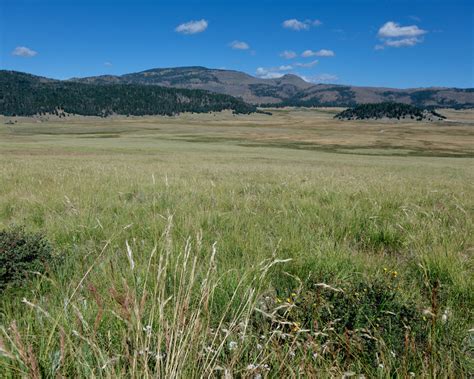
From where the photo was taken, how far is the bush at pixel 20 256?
3162 millimetres

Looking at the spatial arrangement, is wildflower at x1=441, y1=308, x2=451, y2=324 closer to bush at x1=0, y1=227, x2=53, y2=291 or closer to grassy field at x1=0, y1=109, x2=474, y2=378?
grassy field at x1=0, y1=109, x2=474, y2=378

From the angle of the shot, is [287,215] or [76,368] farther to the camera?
[287,215]

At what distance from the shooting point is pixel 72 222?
192 inches

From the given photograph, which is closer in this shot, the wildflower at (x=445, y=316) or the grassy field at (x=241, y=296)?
the grassy field at (x=241, y=296)

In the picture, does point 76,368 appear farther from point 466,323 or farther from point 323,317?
point 466,323

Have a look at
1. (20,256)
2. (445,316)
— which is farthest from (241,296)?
(20,256)

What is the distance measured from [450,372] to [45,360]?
2108 millimetres

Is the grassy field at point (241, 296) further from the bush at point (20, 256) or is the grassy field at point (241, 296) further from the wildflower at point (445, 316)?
the bush at point (20, 256)

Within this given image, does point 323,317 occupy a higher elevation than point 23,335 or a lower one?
lower

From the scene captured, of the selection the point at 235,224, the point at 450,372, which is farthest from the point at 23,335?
the point at 235,224

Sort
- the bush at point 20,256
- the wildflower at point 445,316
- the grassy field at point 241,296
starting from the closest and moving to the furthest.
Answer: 1. the grassy field at point 241,296
2. the wildflower at point 445,316
3. the bush at point 20,256

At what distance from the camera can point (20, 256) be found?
337 cm

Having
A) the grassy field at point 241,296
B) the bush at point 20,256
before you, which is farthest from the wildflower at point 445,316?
the bush at point 20,256

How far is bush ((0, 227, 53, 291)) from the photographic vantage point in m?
3.16
